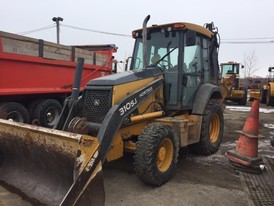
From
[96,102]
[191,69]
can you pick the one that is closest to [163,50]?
[191,69]

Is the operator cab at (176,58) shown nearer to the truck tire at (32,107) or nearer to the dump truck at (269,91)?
the truck tire at (32,107)

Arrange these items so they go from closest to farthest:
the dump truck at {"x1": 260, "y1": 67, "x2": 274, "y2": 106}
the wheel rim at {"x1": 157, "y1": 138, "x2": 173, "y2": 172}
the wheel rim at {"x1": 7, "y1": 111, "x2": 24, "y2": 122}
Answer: the wheel rim at {"x1": 157, "y1": 138, "x2": 173, "y2": 172}, the wheel rim at {"x1": 7, "y1": 111, "x2": 24, "y2": 122}, the dump truck at {"x1": 260, "y1": 67, "x2": 274, "y2": 106}

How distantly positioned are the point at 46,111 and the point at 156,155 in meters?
4.31

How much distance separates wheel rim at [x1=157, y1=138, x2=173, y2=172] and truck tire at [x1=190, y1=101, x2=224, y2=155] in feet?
4.38

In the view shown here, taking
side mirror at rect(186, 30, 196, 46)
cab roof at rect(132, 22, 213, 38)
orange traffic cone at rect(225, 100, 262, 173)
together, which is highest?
cab roof at rect(132, 22, 213, 38)

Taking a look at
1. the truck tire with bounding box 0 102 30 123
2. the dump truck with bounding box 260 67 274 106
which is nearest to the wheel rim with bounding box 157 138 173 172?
the truck tire with bounding box 0 102 30 123

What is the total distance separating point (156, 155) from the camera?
4172 mm

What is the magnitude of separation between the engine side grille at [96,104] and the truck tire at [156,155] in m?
0.67

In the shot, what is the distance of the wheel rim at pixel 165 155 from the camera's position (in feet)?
14.3

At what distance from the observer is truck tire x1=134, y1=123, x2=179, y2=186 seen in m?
4.05

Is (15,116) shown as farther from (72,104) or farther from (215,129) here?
(215,129)

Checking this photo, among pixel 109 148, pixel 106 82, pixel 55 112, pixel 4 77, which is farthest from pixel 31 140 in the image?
pixel 55 112

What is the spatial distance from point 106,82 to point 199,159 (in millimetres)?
2527

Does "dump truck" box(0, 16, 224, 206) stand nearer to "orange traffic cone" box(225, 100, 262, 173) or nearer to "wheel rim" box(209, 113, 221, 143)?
"wheel rim" box(209, 113, 221, 143)
